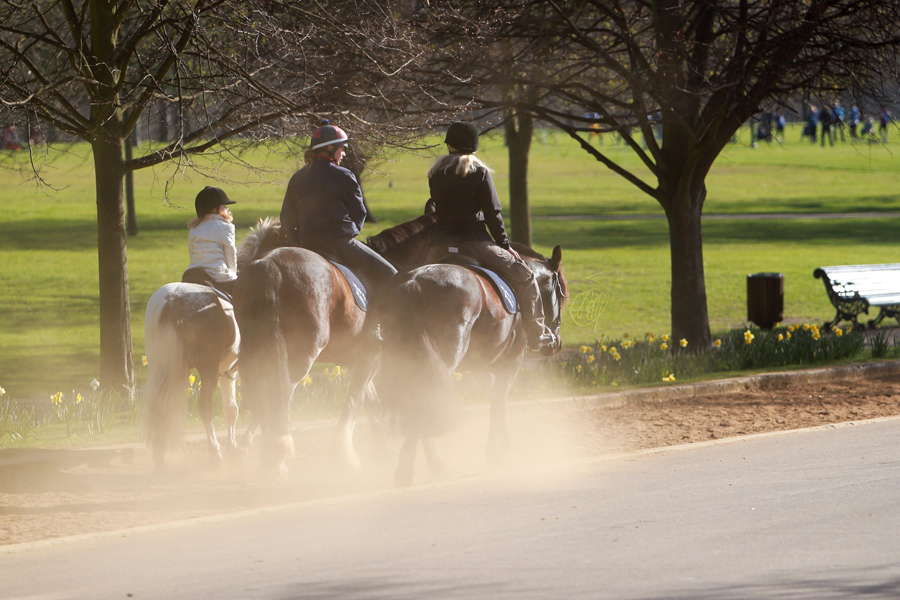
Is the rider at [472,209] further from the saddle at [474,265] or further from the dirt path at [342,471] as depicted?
the dirt path at [342,471]

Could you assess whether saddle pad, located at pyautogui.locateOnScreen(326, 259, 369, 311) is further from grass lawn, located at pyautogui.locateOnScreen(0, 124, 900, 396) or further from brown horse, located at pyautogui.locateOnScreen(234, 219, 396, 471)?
grass lawn, located at pyautogui.locateOnScreen(0, 124, 900, 396)

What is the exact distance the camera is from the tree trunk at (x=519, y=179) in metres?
18.1

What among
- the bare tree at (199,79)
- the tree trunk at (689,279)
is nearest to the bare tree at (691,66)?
the tree trunk at (689,279)

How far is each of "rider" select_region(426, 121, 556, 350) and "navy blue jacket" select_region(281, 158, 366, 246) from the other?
0.65 metres

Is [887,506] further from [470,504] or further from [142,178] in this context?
[142,178]

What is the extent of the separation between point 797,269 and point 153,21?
1800 cm

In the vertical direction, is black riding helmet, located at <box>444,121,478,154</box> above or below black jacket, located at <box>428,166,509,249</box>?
above

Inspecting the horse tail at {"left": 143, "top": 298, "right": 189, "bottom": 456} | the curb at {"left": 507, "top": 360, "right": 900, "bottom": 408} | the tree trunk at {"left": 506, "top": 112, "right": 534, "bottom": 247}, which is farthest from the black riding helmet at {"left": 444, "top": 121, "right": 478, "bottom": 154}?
the tree trunk at {"left": 506, "top": 112, "right": 534, "bottom": 247}

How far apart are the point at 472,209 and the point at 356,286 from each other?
42.9 inches

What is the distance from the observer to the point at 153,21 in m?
9.09

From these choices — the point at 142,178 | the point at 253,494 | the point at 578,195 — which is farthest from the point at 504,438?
the point at 142,178

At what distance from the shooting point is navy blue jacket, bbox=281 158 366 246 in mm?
8031

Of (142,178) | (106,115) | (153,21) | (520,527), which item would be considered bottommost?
(520,527)

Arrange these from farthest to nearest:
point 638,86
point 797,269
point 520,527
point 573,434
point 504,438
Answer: point 797,269, point 638,86, point 573,434, point 504,438, point 520,527
